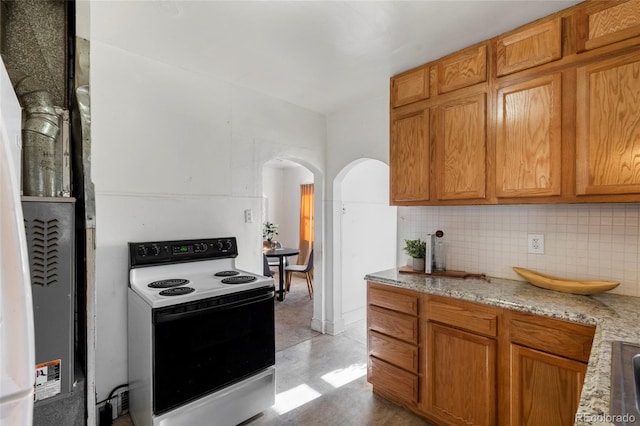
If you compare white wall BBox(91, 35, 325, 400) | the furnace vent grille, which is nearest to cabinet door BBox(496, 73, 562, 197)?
white wall BBox(91, 35, 325, 400)

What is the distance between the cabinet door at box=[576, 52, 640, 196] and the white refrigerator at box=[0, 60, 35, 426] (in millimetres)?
2197

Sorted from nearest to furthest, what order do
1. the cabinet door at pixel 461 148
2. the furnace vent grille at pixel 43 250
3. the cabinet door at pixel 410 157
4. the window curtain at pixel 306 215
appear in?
the furnace vent grille at pixel 43 250 < the cabinet door at pixel 461 148 < the cabinet door at pixel 410 157 < the window curtain at pixel 306 215

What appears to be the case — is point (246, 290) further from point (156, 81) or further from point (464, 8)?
point (464, 8)

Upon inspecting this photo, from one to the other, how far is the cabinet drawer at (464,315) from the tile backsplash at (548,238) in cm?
59

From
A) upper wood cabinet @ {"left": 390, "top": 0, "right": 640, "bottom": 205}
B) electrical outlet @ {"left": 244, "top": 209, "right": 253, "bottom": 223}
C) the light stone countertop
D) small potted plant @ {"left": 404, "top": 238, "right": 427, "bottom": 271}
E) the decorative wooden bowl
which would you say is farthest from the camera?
electrical outlet @ {"left": 244, "top": 209, "right": 253, "bottom": 223}

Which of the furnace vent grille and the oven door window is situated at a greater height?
the furnace vent grille

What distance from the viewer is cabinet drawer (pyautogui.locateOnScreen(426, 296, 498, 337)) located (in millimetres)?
1690

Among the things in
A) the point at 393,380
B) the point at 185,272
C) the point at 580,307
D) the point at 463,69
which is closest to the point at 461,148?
the point at 463,69

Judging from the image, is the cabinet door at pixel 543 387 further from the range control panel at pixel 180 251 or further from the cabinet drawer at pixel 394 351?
the range control panel at pixel 180 251

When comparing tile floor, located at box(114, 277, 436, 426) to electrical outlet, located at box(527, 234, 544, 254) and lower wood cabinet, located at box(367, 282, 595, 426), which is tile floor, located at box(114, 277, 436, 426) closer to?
lower wood cabinet, located at box(367, 282, 595, 426)

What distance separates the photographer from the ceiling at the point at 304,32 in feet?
5.51

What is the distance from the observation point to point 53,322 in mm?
1190

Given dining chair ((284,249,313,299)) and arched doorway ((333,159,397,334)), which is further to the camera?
dining chair ((284,249,313,299))

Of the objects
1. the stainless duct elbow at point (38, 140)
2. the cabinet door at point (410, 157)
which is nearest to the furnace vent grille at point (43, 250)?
the stainless duct elbow at point (38, 140)
